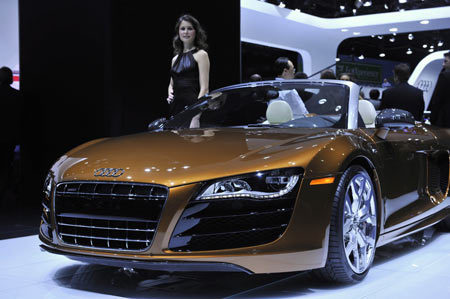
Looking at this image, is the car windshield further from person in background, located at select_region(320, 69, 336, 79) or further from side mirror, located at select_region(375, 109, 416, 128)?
person in background, located at select_region(320, 69, 336, 79)

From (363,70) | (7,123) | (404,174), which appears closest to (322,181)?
(404,174)

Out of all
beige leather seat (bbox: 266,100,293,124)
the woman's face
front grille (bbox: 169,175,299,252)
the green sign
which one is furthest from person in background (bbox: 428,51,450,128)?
the green sign

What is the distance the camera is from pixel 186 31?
18.8 feet

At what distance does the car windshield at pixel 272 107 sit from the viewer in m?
4.07

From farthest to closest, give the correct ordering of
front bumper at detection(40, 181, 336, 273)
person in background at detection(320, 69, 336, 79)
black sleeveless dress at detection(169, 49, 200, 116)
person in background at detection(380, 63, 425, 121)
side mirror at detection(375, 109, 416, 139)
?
person in background at detection(380, 63, 425, 121)
person in background at detection(320, 69, 336, 79)
black sleeveless dress at detection(169, 49, 200, 116)
side mirror at detection(375, 109, 416, 139)
front bumper at detection(40, 181, 336, 273)

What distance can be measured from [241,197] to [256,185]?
0.10 meters

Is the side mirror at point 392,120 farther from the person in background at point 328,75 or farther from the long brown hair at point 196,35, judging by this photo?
the person in background at point 328,75

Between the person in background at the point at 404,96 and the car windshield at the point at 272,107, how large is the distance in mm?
3148

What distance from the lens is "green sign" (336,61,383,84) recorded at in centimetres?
2494

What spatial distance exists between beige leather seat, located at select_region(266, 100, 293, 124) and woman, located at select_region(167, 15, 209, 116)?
1.73 metres

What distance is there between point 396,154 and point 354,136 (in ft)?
1.87

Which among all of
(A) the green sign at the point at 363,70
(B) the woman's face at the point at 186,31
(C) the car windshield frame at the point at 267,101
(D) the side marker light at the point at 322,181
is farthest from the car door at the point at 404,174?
(A) the green sign at the point at 363,70

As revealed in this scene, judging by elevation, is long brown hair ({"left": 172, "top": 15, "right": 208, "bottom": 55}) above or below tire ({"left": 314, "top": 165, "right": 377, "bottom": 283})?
above

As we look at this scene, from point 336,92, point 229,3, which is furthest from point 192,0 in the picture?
point 336,92
